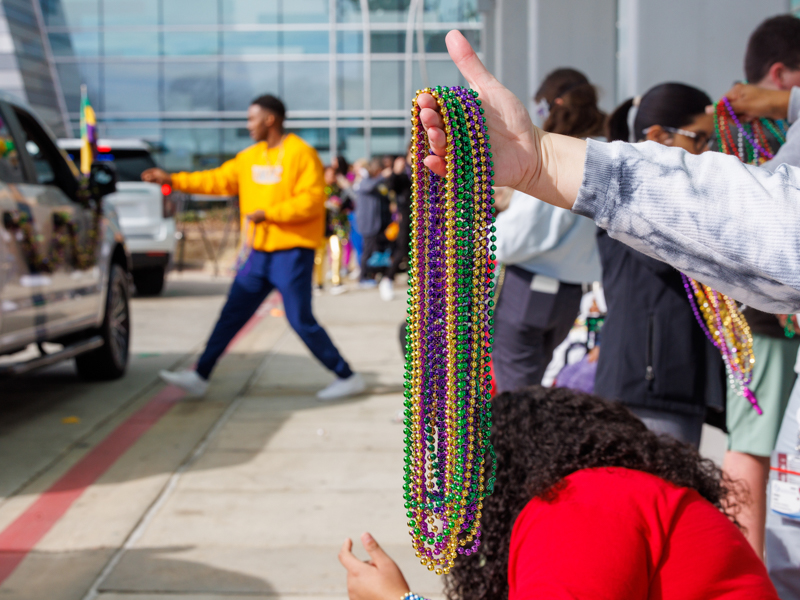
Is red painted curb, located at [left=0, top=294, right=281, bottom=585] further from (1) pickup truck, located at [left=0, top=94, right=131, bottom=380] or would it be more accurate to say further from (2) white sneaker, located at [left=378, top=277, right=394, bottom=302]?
(2) white sneaker, located at [left=378, top=277, right=394, bottom=302]

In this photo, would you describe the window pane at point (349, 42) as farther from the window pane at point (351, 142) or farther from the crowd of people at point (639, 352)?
the crowd of people at point (639, 352)

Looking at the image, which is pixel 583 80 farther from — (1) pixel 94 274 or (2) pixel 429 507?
(1) pixel 94 274

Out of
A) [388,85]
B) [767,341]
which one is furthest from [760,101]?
[388,85]

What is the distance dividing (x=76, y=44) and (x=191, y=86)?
369 cm

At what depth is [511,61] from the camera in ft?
37.1

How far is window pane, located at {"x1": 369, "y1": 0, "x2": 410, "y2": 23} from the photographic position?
82.0 feet

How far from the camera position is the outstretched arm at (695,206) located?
1.12 m

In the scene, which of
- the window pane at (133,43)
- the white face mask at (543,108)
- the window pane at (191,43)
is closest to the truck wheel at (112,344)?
the white face mask at (543,108)

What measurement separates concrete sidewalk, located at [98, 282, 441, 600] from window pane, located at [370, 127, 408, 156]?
1915 centimetres

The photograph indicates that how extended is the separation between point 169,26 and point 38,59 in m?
3.97

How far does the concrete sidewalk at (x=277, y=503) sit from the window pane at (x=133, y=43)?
68.2 feet

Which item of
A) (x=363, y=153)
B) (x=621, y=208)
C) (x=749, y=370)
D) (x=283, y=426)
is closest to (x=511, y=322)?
(x=749, y=370)

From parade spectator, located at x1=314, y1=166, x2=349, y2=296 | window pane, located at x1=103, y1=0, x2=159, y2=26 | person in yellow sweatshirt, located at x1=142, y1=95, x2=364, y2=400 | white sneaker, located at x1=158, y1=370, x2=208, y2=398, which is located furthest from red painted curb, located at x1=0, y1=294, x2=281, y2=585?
window pane, located at x1=103, y1=0, x2=159, y2=26

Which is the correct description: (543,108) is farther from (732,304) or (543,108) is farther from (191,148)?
(191,148)
